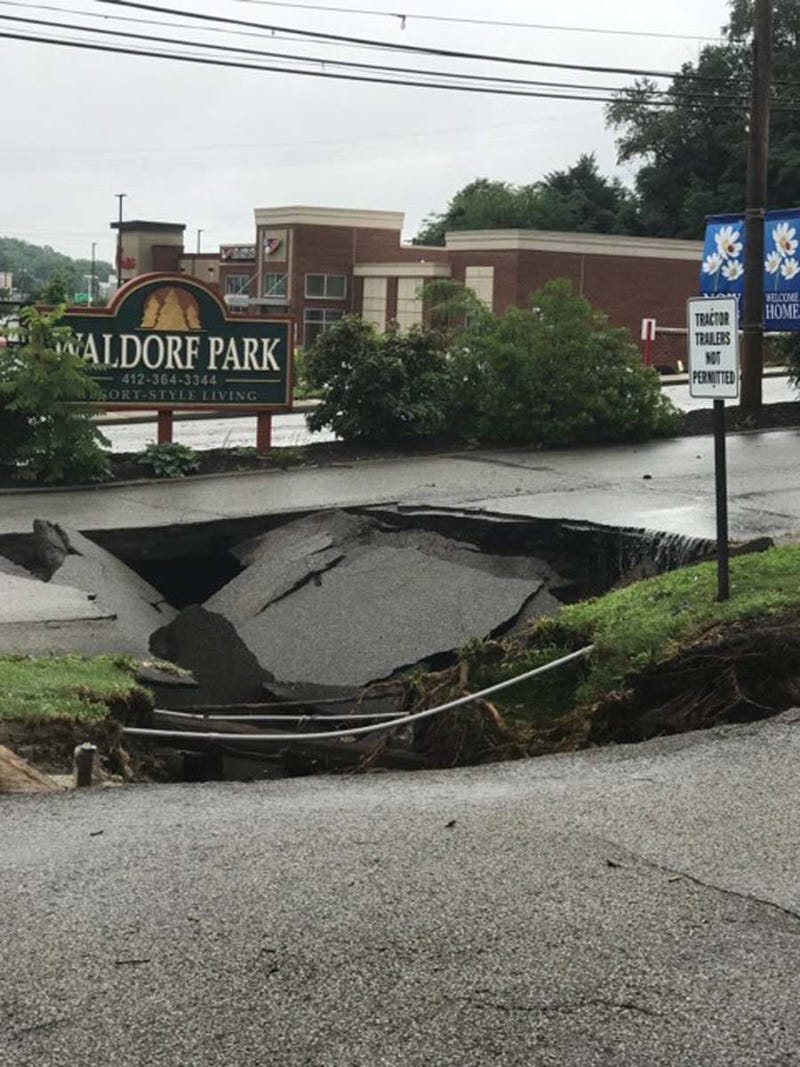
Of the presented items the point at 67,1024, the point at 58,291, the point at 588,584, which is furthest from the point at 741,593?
the point at 58,291

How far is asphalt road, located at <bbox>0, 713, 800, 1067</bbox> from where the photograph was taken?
4246 mm

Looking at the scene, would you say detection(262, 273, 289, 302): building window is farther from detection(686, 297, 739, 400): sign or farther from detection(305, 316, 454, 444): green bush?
detection(686, 297, 739, 400): sign

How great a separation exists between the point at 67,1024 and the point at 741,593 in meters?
6.07

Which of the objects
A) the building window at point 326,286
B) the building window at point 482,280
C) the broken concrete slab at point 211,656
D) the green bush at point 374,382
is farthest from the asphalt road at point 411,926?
the building window at point 326,286

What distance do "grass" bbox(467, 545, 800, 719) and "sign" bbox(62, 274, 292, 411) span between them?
7974 millimetres

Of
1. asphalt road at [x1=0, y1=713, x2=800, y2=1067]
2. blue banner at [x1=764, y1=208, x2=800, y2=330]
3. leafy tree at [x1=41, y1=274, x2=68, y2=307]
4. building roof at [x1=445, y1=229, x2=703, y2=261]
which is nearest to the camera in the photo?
asphalt road at [x1=0, y1=713, x2=800, y2=1067]

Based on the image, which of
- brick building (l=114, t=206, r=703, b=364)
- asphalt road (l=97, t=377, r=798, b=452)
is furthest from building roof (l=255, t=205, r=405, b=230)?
asphalt road (l=97, t=377, r=798, b=452)

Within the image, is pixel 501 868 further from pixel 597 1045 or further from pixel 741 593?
pixel 741 593

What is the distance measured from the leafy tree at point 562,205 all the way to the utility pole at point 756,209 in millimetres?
59883

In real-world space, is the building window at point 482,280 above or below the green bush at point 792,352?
above

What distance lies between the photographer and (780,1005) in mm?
4473

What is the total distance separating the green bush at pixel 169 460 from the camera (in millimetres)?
16641

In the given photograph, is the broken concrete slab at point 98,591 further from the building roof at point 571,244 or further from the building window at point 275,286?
the building window at point 275,286

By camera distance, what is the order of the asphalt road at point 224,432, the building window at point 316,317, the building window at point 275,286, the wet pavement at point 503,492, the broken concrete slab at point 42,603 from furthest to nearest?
the building window at point 275,286, the building window at point 316,317, the asphalt road at point 224,432, the wet pavement at point 503,492, the broken concrete slab at point 42,603
